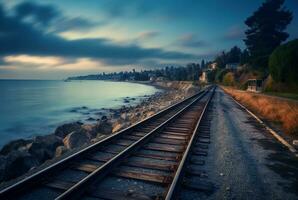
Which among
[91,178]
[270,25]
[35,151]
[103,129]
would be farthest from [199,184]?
[270,25]

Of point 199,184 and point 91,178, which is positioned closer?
point 91,178

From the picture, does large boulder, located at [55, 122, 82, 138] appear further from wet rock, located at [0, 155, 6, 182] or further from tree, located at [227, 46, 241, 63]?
tree, located at [227, 46, 241, 63]

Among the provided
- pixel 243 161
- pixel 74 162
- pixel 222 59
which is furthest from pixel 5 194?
pixel 222 59

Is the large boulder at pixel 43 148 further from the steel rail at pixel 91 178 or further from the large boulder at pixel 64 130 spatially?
the large boulder at pixel 64 130

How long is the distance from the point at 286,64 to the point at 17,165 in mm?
31178

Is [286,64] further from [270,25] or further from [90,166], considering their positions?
[90,166]

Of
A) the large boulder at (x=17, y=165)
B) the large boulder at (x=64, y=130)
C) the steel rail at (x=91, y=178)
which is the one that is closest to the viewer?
the steel rail at (x=91, y=178)

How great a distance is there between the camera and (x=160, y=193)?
15.3 ft

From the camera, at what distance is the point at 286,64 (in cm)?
2948

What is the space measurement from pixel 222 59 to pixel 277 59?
96632 mm

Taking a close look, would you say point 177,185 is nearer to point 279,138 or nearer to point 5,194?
point 5,194

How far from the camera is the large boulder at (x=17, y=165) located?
764cm

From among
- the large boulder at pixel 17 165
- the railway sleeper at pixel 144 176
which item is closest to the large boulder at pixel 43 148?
the large boulder at pixel 17 165

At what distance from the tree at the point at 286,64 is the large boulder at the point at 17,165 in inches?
1175
